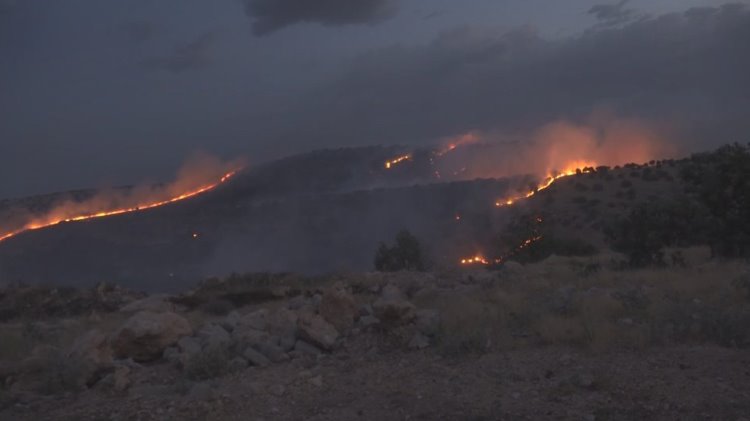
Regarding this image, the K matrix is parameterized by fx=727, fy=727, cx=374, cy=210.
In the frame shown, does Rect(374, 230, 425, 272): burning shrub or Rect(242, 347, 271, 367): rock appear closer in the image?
Rect(242, 347, 271, 367): rock

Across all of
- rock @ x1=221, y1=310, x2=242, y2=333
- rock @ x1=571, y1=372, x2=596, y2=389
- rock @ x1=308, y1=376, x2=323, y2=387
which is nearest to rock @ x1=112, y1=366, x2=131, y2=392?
rock @ x1=308, y1=376, x2=323, y2=387

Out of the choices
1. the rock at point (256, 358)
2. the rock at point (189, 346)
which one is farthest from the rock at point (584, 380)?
the rock at point (189, 346)

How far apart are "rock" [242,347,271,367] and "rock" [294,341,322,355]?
623 mm

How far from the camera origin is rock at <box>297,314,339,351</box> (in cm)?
1157

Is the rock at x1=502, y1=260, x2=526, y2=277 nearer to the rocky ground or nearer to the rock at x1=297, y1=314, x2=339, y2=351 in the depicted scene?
the rocky ground

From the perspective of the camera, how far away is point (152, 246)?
4738 cm

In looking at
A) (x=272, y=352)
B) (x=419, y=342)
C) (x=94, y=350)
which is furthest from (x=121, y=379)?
(x=419, y=342)

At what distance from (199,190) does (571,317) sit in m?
52.6

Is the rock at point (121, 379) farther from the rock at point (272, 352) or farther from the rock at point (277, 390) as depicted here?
the rock at point (277, 390)

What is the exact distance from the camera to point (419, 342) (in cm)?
1109

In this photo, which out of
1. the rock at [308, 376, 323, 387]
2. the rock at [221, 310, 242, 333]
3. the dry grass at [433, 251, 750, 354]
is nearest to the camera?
the rock at [308, 376, 323, 387]

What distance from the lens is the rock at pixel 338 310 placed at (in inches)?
495

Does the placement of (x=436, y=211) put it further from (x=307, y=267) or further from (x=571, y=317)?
(x=571, y=317)

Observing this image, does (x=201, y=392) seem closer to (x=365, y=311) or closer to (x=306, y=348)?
(x=306, y=348)
